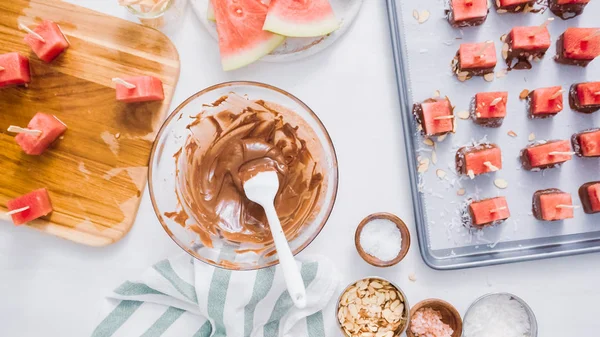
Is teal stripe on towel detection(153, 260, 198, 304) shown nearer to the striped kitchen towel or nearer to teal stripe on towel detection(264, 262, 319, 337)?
the striped kitchen towel

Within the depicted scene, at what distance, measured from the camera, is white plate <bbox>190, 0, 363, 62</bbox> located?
6.12 feet

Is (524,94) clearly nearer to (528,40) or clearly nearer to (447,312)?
(528,40)

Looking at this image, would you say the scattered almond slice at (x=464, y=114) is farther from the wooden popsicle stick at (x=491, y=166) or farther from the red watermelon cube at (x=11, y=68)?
the red watermelon cube at (x=11, y=68)

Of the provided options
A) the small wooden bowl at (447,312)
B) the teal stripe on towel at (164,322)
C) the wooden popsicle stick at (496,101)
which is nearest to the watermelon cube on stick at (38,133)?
the teal stripe on towel at (164,322)

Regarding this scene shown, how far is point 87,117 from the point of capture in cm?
190

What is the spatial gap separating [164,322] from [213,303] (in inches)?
7.6

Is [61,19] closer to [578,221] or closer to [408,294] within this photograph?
[408,294]

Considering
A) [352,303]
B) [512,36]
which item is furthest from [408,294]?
[512,36]

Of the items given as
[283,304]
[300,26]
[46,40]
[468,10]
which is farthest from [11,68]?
[468,10]

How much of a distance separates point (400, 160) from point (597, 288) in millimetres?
798

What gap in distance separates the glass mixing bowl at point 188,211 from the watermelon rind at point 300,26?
0.21m

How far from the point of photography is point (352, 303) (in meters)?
1.84

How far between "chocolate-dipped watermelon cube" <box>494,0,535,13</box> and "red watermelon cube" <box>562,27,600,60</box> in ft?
0.49

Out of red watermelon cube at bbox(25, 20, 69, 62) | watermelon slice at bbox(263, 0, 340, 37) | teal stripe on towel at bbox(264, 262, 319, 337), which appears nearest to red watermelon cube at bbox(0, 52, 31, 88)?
red watermelon cube at bbox(25, 20, 69, 62)
